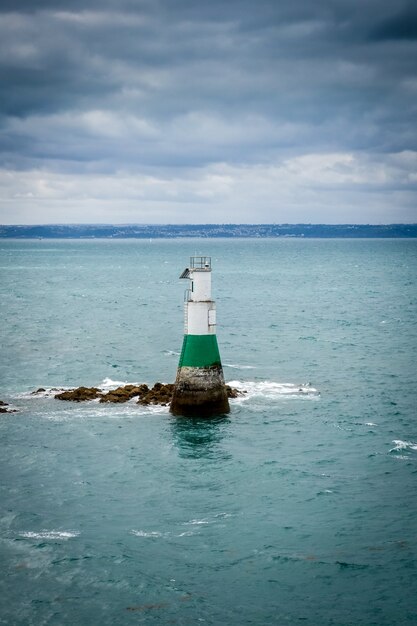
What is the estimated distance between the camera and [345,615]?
1764 centimetres

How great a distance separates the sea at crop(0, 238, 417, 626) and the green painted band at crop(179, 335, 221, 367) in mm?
2477

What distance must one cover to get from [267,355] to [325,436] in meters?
19.3

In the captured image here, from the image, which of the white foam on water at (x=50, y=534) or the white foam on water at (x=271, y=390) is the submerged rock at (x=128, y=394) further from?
the white foam on water at (x=50, y=534)

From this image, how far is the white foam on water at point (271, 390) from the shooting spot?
37.4m

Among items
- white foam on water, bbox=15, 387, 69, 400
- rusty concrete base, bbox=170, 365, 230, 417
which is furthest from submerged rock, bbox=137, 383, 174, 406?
white foam on water, bbox=15, 387, 69, 400

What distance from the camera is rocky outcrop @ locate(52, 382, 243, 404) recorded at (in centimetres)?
3525

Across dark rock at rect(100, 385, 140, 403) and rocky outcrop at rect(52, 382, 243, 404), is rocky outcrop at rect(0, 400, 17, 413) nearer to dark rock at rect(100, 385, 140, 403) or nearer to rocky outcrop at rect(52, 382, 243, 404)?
rocky outcrop at rect(52, 382, 243, 404)

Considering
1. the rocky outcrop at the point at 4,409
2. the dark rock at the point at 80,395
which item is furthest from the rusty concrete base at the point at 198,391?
the rocky outcrop at the point at 4,409

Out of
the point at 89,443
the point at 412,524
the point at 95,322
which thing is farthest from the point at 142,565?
the point at 95,322

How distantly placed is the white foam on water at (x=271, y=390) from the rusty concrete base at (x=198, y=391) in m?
3.87

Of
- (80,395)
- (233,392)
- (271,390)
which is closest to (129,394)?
(80,395)

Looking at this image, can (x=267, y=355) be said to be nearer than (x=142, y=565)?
No

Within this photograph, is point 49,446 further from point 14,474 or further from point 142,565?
point 142,565

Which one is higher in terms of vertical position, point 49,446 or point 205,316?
point 205,316
